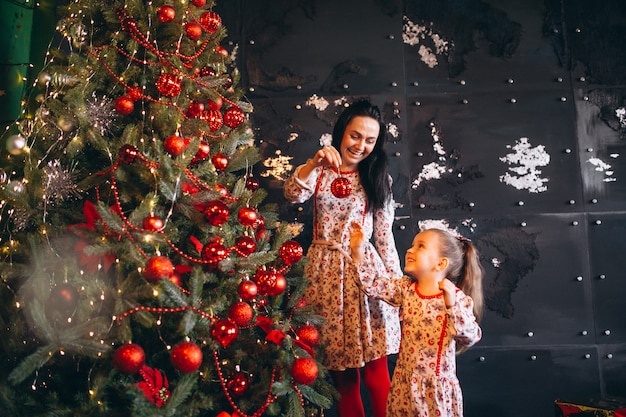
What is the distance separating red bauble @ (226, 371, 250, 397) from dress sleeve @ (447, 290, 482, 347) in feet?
2.59

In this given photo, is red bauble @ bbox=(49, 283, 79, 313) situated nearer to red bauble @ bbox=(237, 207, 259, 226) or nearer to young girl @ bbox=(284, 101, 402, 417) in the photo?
red bauble @ bbox=(237, 207, 259, 226)

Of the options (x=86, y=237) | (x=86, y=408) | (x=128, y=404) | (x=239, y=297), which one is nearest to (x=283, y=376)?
(x=239, y=297)

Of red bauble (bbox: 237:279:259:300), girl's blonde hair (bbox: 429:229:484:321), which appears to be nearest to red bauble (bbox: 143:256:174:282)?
red bauble (bbox: 237:279:259:300)

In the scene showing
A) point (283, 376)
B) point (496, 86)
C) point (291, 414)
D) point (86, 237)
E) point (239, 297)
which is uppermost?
point (496, 86)

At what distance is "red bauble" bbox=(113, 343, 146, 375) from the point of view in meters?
1.54

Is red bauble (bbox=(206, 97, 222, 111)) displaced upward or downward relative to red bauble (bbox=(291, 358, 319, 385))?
upward

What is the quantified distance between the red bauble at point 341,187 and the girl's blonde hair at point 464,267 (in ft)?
1.33

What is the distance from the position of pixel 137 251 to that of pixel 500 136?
216 cm

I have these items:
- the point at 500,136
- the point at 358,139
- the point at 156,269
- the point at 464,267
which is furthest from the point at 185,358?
the point at 500,136

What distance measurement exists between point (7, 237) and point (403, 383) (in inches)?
62.3

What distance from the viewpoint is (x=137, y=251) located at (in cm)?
167

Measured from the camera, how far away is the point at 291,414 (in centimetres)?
185

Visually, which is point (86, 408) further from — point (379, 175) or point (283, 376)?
point (379, 175)

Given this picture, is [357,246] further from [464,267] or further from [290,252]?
[464,267]
